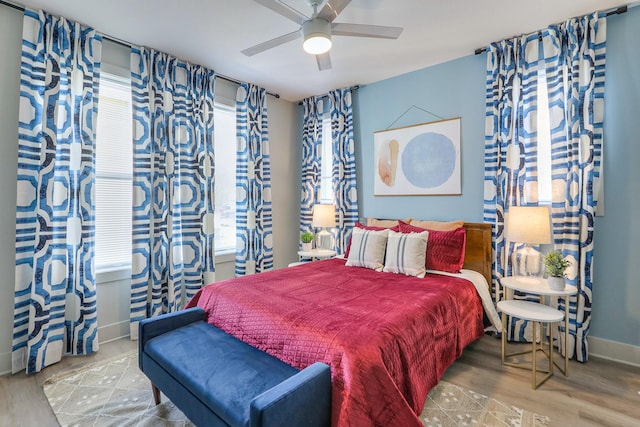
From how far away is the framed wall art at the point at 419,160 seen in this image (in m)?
3.44

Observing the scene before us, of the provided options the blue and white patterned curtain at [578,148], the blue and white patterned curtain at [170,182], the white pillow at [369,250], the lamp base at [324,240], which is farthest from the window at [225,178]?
the blue and white patterned curtain at [578,148]

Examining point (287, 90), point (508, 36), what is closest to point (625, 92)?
point (508, 36)

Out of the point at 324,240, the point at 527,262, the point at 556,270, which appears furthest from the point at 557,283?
the point at 324,240

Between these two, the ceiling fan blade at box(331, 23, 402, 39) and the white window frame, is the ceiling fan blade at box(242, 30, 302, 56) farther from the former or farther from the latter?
the white window frame

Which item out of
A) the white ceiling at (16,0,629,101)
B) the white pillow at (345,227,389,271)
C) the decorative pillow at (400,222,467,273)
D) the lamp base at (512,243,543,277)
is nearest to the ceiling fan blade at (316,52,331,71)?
Result: the white ceiling at (16,0,629,101)

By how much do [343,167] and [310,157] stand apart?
689 millimetres

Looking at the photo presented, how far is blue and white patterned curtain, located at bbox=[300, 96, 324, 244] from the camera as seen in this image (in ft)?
15.2

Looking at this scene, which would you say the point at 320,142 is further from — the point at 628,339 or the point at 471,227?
the point at 628,339

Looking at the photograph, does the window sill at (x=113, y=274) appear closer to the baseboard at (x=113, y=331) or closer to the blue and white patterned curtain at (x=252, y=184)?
the baseboard at (x=113, y=331)

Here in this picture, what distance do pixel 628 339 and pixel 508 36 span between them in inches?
112

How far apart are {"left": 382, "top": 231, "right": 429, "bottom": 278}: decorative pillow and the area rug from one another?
93 centimetres

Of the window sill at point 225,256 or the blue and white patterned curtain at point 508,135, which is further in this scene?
the window sill at point 225,256

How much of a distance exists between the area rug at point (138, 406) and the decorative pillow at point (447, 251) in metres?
1.05

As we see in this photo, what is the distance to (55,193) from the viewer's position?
2648 mm
